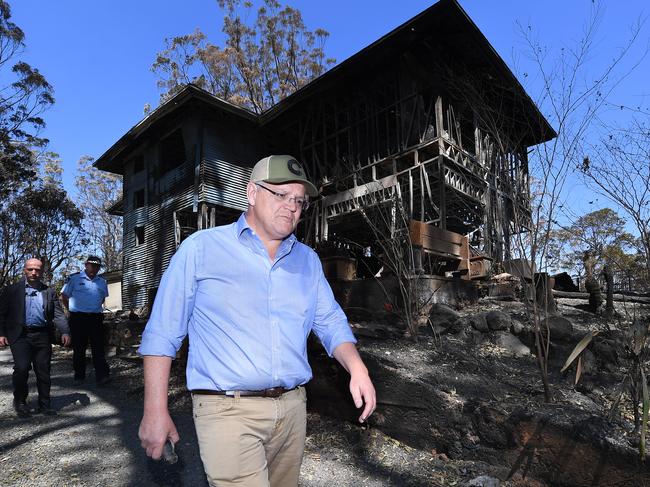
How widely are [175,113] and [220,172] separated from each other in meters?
3.11

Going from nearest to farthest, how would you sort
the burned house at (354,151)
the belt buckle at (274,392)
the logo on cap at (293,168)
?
the belt buckle at (274,392) → the logo on cap at (293,168) → the burned house at (354,151)

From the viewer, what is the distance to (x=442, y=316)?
7.29 m

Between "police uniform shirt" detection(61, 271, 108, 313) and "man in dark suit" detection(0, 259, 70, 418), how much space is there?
46.4 inches

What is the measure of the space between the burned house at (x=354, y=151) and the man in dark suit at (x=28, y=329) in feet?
18.7

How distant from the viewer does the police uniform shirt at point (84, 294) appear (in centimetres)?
677

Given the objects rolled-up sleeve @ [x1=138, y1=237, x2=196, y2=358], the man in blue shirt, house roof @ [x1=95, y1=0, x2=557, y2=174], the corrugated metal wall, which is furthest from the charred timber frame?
rolled-up sleeve @ [x1=138, y1=237, x2=196, y2=358]

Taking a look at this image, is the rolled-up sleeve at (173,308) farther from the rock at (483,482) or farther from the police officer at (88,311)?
the police officer at (88,311)

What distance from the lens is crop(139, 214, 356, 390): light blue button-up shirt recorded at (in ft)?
5.49

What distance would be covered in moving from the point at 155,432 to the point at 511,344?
221 inches

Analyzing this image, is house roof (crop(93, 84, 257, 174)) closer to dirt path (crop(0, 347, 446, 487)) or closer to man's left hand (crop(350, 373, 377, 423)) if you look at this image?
dirt path (crop(0, 347, 446, 487))

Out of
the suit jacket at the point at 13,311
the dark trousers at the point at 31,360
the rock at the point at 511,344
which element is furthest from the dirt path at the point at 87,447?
the rock at the point at 511,344

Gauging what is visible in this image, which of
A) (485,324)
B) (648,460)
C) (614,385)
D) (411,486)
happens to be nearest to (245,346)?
(411,486)

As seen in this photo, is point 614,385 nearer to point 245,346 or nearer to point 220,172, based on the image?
point 245,346

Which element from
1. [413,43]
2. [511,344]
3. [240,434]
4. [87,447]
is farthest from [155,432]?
[413,43]
